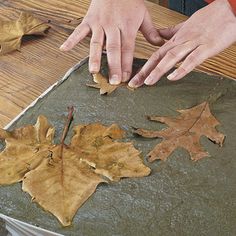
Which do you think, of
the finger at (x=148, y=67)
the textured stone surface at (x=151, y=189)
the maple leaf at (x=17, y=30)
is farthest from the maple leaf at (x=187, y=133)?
the maple leaf at (x=17, y=30)

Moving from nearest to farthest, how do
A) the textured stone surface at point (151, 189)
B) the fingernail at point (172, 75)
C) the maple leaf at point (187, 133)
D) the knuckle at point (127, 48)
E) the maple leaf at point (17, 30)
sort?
the textured stone surface at point (151, 189) < the maple leaf at point (187, 133) < the fingernail at point (172, 75) < the knuckle at point (127, 48) < the maple leaf at point (17, 30)

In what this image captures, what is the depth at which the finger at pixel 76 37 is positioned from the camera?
3.68ft

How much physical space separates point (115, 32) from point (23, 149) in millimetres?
389

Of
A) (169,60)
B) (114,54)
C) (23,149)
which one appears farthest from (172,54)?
(23,149)

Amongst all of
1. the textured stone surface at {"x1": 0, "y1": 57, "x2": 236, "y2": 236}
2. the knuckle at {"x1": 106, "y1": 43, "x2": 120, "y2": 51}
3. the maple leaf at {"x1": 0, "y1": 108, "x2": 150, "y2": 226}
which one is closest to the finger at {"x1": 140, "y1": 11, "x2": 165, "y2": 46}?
the knuckle at {"x1": 106, "y1": 43, "x2": 120, "y2": 51}

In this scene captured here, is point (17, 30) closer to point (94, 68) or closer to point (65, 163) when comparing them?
point (94, 68)

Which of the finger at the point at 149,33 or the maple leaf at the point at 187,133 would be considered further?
the finger at the point at 149,33

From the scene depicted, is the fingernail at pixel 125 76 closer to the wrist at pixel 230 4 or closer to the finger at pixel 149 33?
the finger at pixel 149 33

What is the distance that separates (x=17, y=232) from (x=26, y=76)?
0.45 metres

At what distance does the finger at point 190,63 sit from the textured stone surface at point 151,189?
4 centimetres

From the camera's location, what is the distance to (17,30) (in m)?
1.27

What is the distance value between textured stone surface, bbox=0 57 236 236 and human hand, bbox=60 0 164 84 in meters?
0.09

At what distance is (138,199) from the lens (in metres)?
0.79

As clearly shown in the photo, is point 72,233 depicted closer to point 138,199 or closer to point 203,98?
point 138,199
